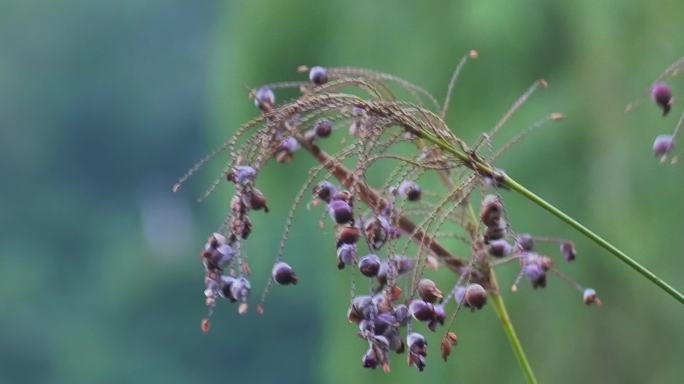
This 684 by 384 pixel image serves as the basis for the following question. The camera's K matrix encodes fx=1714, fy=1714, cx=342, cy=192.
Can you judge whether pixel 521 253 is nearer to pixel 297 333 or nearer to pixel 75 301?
pixel 297 333

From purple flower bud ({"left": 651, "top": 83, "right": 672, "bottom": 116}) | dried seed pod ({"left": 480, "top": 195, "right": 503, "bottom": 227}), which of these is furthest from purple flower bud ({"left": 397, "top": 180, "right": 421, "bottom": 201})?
purple flower bud ({"left": 651, "top": 83, "right": 672, "bottom": 116})

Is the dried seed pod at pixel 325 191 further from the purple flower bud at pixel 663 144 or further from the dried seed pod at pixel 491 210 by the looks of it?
the purple flower bud at pixel 663 144

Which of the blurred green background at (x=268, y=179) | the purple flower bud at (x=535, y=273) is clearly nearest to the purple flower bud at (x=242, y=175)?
the purple flower bud at (x=535, y=273)

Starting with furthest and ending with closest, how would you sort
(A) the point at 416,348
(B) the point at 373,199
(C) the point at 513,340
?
(C) the point at 513,340 < (B) the point at 373,199 < (A) the point at 416,348

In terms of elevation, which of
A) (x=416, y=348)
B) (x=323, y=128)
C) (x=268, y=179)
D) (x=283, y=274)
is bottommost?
(x=416, y=348)

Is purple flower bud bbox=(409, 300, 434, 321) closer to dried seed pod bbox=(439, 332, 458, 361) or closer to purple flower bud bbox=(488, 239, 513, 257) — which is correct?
dried seed pod bbox=(439, 332, 458, 361)

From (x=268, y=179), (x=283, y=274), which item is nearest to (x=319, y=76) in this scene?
(x=283, y=274)

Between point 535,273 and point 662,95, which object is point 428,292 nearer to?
point 535,273
